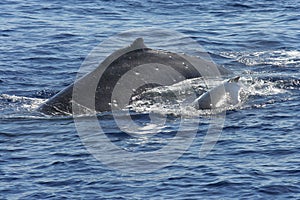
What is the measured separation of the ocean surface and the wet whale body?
43cm

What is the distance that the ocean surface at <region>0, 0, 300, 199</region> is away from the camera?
1348cm

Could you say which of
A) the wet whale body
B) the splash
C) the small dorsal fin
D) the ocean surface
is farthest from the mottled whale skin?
the splash

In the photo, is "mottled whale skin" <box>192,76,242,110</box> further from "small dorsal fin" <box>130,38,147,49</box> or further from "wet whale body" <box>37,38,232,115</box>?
"small dorsal fin" <box>130,38,147,49</box>

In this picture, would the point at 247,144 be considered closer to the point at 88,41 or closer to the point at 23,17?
the point at 88,41

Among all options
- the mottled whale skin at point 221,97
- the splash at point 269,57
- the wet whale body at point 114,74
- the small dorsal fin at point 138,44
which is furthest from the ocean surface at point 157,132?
the small dorsal fin at point 138,44

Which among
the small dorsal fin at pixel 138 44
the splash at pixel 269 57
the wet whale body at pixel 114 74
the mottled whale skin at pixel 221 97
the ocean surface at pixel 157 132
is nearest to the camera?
the ocean surface at pixel 157 132

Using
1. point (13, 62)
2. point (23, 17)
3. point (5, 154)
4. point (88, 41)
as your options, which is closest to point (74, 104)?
point (5, 154)

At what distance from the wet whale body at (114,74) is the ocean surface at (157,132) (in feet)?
1.43

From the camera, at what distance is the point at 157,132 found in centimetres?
1628

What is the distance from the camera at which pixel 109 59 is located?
19141 mm

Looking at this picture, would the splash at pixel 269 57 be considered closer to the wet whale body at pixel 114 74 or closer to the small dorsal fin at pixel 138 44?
the wet whale body at pixel 114 74

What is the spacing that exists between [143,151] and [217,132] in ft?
5.79

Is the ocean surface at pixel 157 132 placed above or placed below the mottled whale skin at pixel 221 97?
below

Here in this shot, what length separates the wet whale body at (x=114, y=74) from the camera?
17.8m
